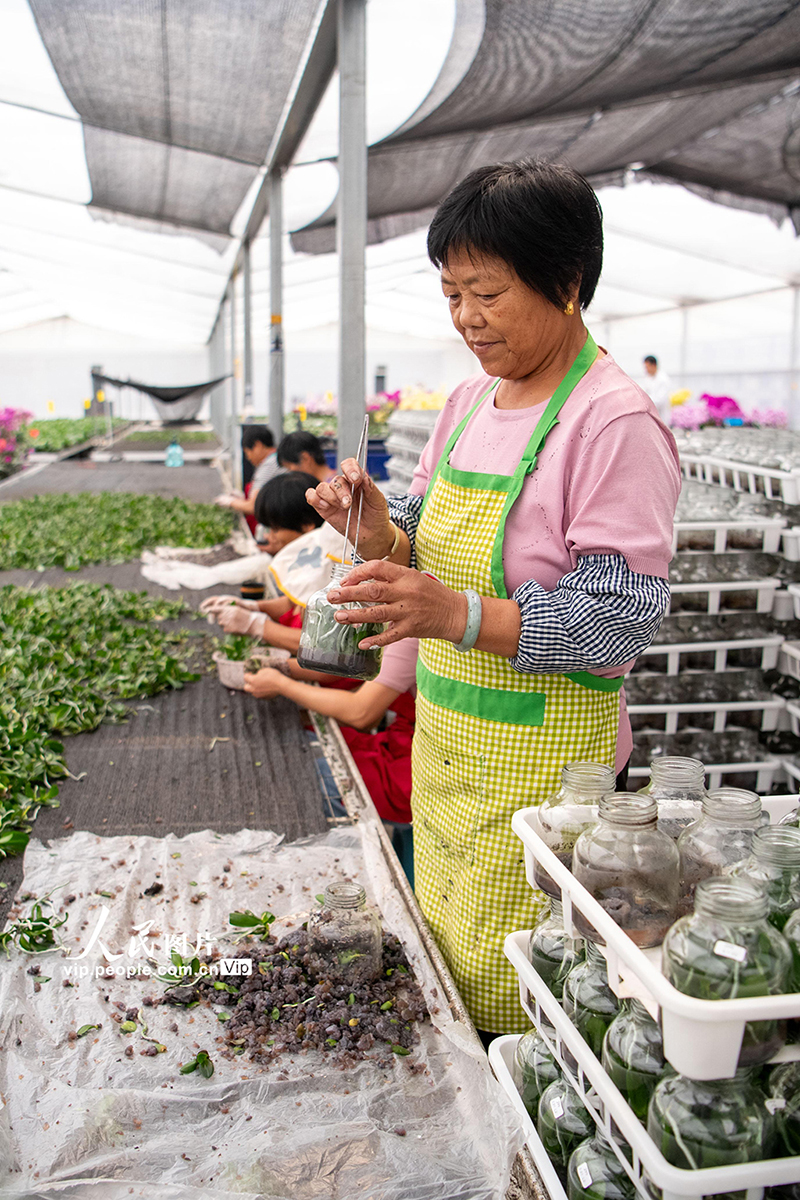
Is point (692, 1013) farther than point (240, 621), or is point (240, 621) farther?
point (240, 621)

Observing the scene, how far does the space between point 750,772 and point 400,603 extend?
8.91ft

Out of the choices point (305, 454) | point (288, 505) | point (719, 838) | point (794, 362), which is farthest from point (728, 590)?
point (794, 362)

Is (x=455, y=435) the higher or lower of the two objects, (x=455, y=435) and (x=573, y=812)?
the higher

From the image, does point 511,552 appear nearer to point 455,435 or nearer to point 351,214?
point 455,435

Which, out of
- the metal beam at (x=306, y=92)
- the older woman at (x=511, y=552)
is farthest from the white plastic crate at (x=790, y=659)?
the metal beam at (x=306, y=92)

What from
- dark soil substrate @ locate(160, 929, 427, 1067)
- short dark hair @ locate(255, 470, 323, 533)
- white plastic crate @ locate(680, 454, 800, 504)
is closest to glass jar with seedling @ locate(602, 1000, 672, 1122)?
dark soil substrate @ locate(160, 929, 427, 1067)

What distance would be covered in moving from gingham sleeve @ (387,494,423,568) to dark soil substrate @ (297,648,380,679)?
416 millimetres

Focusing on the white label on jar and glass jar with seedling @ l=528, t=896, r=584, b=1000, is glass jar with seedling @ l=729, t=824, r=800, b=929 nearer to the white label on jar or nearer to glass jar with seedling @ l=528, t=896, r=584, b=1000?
the white label on jar

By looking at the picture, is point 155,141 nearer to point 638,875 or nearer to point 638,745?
point 638,745

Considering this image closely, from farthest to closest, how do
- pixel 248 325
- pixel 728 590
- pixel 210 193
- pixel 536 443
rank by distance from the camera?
1. pixel 248 325
2. pixel 210 193
3. pixel 728 590
4. pixel 536 443

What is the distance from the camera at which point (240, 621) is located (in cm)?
348

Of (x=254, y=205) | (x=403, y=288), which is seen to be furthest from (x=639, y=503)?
(x=403, y=288)

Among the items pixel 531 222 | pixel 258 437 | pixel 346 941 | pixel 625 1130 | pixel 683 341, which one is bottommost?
pixel 346 941

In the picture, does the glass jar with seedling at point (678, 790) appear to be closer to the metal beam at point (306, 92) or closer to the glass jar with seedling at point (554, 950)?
the glass jar with seedling at point (554, 950)
